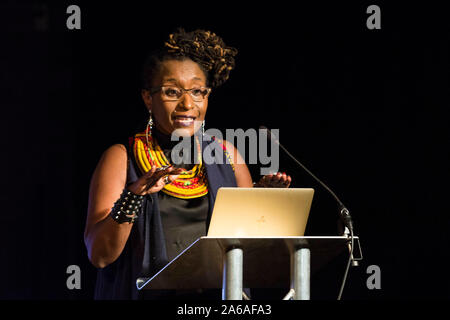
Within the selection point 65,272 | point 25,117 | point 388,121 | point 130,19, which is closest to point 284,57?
point 388,121

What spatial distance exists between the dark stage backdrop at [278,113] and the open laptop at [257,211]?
145cm

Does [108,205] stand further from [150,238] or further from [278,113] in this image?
[278,113]

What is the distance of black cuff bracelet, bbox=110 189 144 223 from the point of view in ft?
6.43

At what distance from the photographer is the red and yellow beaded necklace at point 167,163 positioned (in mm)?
2428

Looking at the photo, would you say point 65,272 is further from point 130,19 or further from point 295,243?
point 295,243

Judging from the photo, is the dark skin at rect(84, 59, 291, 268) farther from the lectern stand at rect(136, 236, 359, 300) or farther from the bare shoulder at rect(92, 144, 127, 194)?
the lectern stand at rect(136, 236, 359, 300)

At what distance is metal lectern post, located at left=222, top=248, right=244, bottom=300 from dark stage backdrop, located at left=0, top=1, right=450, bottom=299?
1.60 metres

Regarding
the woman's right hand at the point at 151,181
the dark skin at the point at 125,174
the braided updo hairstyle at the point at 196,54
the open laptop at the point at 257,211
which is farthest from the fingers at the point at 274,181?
the braided updo hairstyle at the point at 196,54

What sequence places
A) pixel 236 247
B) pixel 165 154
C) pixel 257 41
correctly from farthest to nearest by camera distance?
pixel 257 41
pixel 165 154
pixel 236 247

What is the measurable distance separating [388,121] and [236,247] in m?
1.77

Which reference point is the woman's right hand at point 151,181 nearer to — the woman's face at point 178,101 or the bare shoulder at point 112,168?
the bare shoulder at point 112,168

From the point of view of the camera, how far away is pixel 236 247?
1688 mm

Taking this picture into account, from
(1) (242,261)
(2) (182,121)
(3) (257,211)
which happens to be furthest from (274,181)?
(2) (182,121)

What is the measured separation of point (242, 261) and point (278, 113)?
1.72 m
